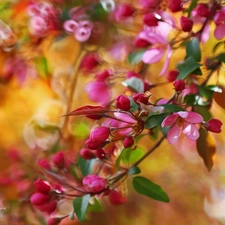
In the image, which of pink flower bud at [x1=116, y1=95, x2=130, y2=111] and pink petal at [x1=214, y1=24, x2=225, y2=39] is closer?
pink flower bud at [x1=116, y1=95, x2=130, y2=111]

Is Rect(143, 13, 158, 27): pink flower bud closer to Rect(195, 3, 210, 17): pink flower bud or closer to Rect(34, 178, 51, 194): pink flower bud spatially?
Rect(195, 3, 210, 17): pink flower bud

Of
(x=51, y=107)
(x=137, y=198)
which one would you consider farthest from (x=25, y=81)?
(x=137, y=198)

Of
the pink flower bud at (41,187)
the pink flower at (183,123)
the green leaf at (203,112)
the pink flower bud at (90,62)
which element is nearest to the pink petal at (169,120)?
the pink flower at (183,123)

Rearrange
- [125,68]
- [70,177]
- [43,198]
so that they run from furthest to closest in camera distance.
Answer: [125,68], [70,177], [43,198]

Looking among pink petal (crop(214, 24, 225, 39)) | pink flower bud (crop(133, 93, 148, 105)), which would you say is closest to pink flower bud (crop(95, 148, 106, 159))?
pink flower bud (crop(133, 93, 148, 105))

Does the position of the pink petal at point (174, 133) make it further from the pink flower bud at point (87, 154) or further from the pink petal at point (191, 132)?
the pink flower bud at point (87, 154)

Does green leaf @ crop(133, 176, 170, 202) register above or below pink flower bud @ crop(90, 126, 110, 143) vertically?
below

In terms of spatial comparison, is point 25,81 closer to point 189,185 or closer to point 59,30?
point 59,30
